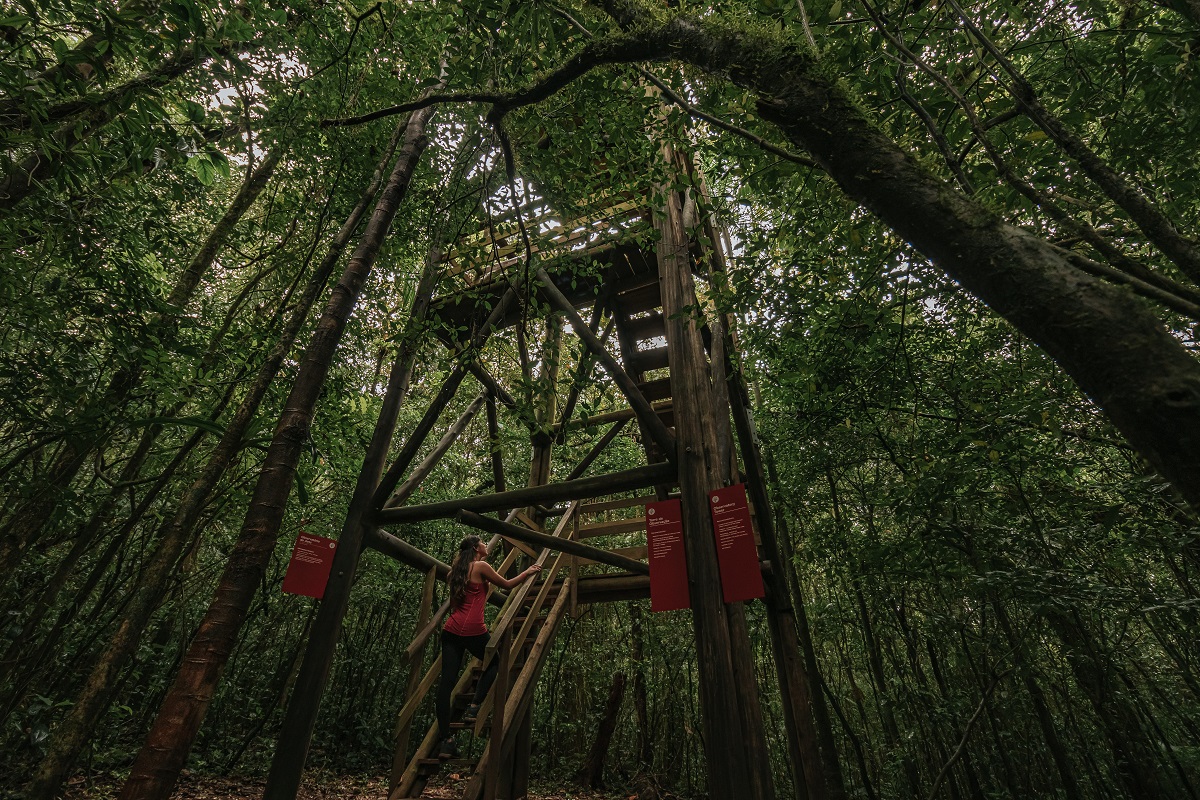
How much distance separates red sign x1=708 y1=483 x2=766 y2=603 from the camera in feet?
11.8

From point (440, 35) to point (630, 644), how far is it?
10.1 meters

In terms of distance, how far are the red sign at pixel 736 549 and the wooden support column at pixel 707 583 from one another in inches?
4.2

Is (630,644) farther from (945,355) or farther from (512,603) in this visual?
(945,355)

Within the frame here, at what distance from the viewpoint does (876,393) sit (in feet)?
16.6

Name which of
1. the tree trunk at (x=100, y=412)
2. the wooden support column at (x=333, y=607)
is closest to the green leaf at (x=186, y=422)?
the tree trunk at (x=100, y=412)

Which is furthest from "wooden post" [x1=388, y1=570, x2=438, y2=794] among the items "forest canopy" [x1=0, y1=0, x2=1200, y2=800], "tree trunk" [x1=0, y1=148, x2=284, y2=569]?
"tree trunk" [x1=0, y1=148, x2=284, y2=569]

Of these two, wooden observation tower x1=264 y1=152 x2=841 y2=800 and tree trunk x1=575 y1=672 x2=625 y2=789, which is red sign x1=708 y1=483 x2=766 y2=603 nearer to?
wooden observation tower x1=264 y1=152 x2=841 y2=800

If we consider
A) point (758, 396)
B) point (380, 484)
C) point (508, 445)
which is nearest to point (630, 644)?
point (508, 445)

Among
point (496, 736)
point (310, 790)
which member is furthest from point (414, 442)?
point (310, 790)

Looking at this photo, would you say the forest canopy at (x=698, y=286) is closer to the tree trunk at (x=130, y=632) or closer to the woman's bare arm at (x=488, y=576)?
the tree trunk at (x=130, y=632)

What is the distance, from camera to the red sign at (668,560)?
12.4 ft

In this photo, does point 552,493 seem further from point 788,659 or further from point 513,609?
point 788,659

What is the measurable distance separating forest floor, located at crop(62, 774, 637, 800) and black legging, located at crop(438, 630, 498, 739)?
58 centimetres

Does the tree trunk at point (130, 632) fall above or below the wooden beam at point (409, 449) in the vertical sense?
below
